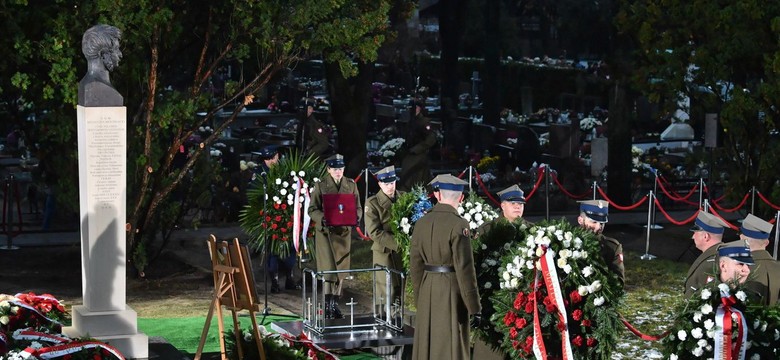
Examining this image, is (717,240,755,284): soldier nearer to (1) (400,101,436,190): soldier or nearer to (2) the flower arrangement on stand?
(2) the flower arrangement on stand

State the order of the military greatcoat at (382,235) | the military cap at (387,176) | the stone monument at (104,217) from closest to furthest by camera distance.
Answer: the stone monument at (104,217) < the military greatcoat at (382,235) < the military cap at (387,176)

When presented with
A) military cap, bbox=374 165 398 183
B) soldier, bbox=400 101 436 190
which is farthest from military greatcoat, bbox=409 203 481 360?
soldier, bbox=400 101 436 190

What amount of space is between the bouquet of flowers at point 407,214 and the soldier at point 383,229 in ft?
0.85

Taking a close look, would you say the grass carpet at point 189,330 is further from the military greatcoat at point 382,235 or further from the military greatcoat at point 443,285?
the military greatcoat at point 443,285

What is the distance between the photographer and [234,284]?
40.2 ft

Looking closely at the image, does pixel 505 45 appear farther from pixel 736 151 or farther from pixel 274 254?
pixel 274 254

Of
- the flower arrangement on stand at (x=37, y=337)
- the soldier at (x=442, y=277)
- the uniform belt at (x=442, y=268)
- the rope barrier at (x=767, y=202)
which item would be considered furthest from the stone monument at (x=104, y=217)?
the rope barrier at (x=767, y=202)

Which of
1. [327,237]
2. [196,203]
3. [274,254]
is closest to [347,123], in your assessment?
[196,203]

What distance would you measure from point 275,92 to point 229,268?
2650 centimetres

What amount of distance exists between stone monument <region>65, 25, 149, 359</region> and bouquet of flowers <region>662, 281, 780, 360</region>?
Answer: 553cm

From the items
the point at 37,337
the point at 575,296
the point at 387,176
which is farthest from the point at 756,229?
the point at 37,337

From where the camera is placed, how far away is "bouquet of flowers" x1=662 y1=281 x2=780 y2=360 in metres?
10.5

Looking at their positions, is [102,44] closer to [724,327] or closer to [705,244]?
[705,244]

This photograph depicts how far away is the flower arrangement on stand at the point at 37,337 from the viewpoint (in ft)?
38.7
